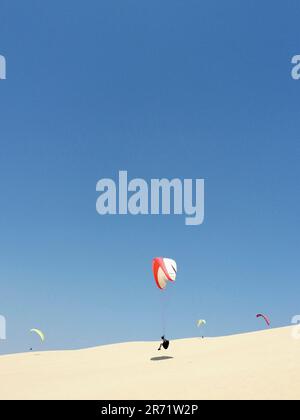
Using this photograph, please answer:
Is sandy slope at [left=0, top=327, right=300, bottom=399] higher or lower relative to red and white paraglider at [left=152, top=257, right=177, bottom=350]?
lower

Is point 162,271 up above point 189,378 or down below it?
above

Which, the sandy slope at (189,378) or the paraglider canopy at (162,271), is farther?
the paraglider canopy at (162,271)

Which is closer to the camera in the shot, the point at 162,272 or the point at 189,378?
the point at 189,378

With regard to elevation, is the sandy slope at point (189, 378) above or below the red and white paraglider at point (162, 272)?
below

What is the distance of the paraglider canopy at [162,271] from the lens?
76.9 ft

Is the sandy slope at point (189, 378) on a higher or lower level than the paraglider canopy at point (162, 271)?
lower

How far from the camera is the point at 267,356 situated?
18.8m

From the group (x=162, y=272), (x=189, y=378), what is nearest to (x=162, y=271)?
(x=162, y=272)

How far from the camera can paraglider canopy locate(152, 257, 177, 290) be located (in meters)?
23.4

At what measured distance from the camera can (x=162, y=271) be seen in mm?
23562

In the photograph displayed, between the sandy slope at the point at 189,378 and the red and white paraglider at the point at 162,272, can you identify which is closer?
the sandy slope at the point at 189,378

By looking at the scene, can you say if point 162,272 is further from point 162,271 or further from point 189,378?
point 189,378
